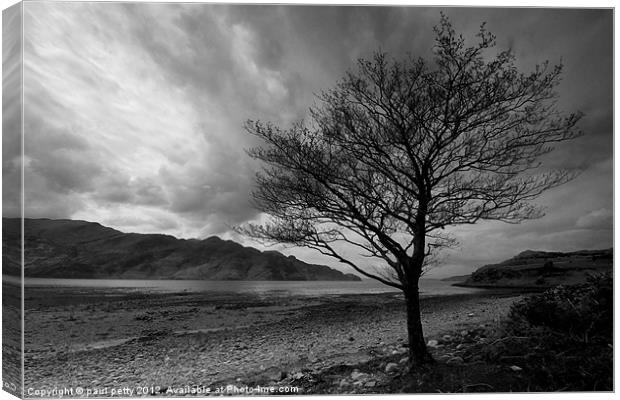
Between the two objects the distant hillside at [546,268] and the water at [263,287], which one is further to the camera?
the water at [263,287]

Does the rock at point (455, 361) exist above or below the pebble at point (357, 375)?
above

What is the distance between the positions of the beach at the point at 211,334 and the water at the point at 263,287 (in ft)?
0.50

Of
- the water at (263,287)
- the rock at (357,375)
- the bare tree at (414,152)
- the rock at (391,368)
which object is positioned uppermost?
the bare tree at (414,152)

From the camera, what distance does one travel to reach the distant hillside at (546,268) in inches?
234

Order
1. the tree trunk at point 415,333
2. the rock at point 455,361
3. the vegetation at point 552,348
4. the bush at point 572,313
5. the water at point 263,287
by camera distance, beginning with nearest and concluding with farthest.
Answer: the vegetation at point 552,348 < the tree trunk at point 415,333 < the rock at point 455,361 < the bush at point 572,313 < the water at point 263,287

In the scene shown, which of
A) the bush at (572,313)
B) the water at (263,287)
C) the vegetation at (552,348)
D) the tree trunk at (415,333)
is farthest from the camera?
the water at (263,287)

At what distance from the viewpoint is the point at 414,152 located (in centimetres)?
557

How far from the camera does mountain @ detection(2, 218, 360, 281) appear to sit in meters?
5.41

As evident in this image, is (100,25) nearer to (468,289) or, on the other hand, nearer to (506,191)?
(506,191)

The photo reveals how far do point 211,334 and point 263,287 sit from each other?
2291 millimetres

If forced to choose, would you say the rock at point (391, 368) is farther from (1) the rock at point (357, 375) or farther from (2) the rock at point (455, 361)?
(2) the rock at point (455, 361)

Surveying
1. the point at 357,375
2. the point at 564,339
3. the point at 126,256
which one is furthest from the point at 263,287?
the point at 564,339

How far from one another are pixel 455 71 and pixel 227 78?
11.3 feet

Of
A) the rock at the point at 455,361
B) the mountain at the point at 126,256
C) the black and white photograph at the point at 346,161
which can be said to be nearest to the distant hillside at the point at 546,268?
the black and white photograph at the point at 346,161
